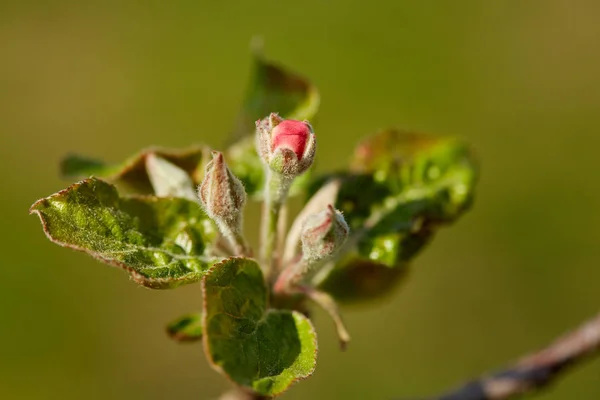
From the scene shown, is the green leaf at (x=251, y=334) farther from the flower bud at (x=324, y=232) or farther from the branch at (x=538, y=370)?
the branch at (x=538, y=370)

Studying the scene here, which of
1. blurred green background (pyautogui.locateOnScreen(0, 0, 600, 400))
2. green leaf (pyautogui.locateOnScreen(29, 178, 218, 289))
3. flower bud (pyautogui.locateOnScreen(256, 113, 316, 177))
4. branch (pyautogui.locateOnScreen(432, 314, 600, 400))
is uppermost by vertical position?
flower bud (pyautogui.locateOnScreen(256, 113, 316, 177))

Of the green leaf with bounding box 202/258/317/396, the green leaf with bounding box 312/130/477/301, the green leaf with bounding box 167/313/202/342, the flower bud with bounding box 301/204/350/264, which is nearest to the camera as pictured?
the green leaf with bounding box 202/258/317/396

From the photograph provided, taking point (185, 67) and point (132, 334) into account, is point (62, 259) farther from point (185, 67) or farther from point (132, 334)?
point (185, 67)

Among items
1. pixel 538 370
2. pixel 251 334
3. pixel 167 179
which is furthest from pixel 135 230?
pixel 538 370

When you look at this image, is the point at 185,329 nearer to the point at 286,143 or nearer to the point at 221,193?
the point at 221,193

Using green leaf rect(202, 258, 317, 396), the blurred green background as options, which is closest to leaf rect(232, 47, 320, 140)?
green leaf rect(202, 258, 317, 396)

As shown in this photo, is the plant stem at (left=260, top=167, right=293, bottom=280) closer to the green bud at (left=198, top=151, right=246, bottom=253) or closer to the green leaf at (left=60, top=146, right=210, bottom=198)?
the green bud at (left=198, top=151, right=246, bottom=253)
